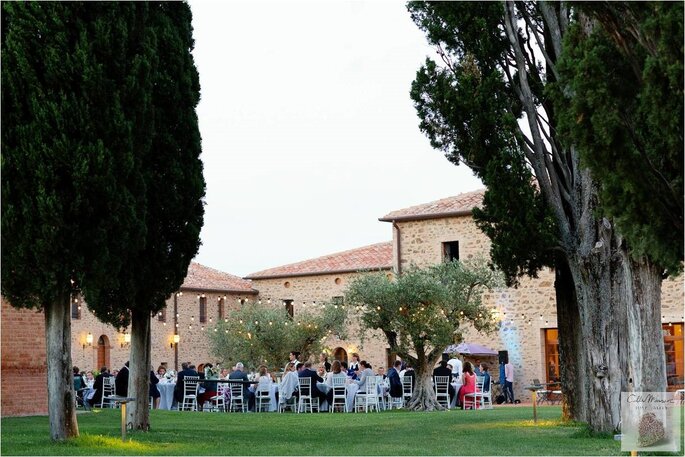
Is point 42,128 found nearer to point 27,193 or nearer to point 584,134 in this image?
point 27,193

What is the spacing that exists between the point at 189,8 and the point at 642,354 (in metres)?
8.58

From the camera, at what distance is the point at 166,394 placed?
83.4 feet

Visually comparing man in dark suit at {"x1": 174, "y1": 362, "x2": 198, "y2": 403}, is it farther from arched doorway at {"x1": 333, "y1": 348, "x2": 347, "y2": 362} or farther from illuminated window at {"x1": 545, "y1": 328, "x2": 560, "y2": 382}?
arched doorway at {"x1": 333, "y1": 348, "x2": 347, "y2": 362}

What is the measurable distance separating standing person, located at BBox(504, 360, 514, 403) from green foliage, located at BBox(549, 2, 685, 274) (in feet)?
74.6

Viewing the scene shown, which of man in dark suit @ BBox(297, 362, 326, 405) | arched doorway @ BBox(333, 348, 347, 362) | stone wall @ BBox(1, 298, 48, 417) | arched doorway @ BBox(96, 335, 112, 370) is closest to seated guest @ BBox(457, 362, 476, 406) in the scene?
man in dark suit @ BBox(297, 362, 326, 405)

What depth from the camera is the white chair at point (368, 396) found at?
23.6 metres

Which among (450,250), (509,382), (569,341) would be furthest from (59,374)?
(450,250)

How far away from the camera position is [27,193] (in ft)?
37.8

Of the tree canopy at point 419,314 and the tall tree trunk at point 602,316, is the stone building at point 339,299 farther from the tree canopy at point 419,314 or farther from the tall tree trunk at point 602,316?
the tall tree trunk at point 602,316

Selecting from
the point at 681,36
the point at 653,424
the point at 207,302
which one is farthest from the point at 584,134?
the point at 207,302

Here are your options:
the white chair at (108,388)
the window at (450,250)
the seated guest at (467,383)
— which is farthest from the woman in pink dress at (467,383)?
the window at (450,250)

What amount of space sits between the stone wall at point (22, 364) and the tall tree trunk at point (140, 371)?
5.06 metres

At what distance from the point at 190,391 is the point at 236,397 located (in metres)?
1.41

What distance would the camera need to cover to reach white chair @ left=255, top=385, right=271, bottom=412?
80.0ft
